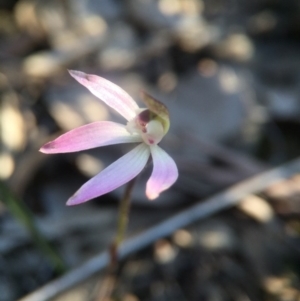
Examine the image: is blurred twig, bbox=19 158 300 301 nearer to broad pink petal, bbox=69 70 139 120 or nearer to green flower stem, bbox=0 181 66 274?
green flower stem, bbox=0 181 66 274

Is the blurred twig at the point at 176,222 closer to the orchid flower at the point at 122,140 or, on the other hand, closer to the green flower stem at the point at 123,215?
the green flower stem at the point at 123,215

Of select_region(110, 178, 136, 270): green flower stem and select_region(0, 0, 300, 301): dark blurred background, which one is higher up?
select_region(110, 178, 136, 270): green flower stem

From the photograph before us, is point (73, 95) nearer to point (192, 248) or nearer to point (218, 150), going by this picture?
point (218, 150)

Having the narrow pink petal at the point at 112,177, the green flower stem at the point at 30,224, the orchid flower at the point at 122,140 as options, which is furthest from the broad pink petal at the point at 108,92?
the green flower stem at the point at 30,224

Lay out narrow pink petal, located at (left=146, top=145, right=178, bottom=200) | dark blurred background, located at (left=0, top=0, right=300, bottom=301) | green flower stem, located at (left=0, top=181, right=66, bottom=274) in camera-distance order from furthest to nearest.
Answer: dark blurred background, located at (left=0, top=0, right=300, bottom=301)
green flower stem, located at (left=0, top=181, right=66, bottom=274)
narrow pink petal, located at (left=146, top=145, right=178, bottom=200)

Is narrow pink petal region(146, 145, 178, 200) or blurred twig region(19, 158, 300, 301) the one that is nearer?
narrow pink petal region(146, 145, 178, 200)

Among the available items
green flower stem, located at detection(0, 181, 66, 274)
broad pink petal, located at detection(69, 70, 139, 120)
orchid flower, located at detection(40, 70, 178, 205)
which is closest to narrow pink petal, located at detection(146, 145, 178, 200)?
orchid flower, located at detection(40, 70, 178, 205)

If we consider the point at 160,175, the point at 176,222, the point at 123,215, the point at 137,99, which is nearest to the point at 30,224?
the point at 123,215
